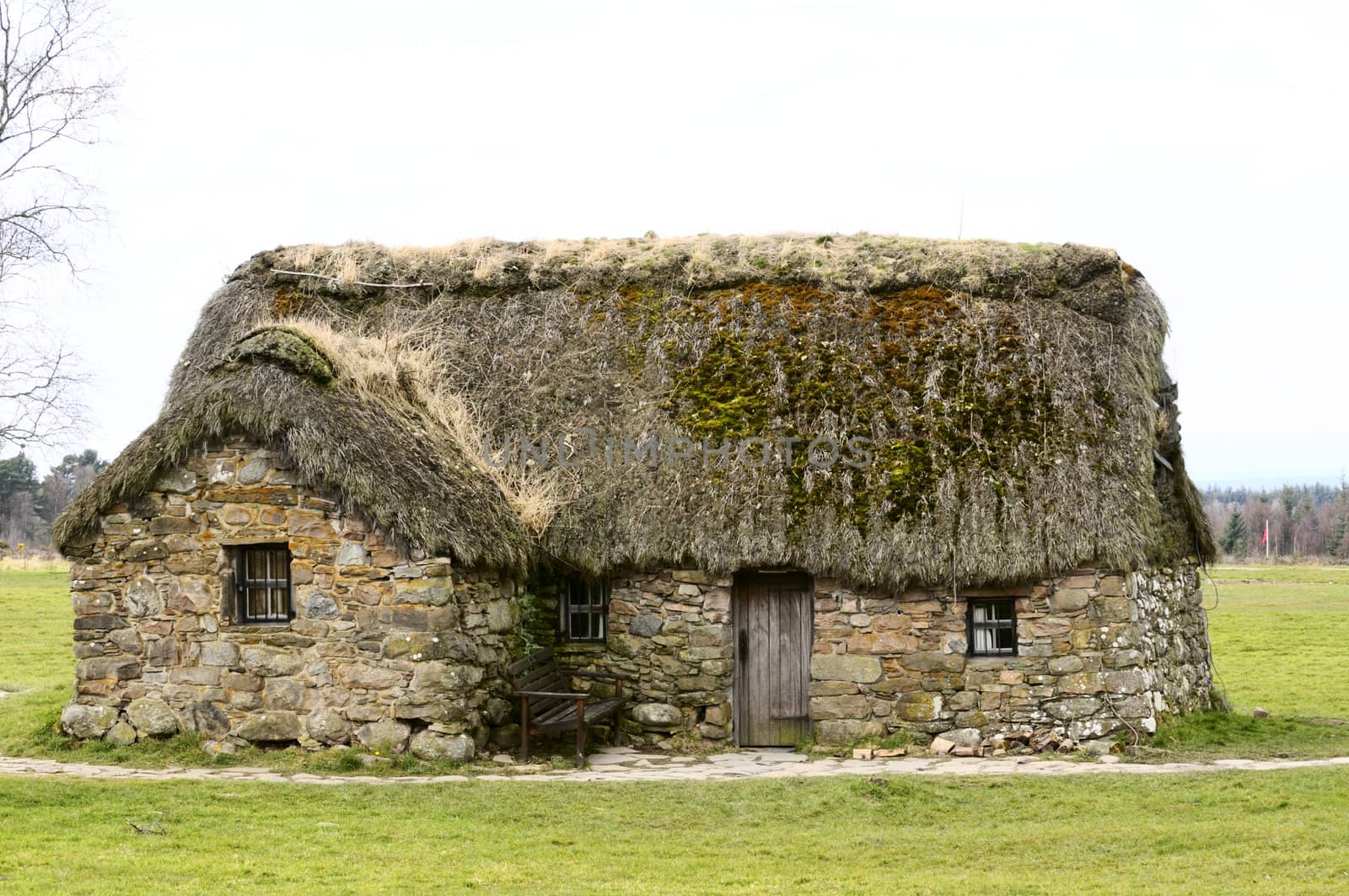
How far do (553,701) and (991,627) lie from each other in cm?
511

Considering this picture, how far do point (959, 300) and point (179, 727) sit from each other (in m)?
10.5

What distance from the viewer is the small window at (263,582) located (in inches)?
570

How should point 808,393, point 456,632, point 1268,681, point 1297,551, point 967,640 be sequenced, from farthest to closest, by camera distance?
1. point 1297,551
2. point 1268,681
3. point 808,393
4. point 967,640
5. point 456,632

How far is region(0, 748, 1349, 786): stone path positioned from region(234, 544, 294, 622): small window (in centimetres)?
172

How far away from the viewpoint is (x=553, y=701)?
15461 mm

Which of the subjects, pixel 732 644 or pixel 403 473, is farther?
pixel 732 644

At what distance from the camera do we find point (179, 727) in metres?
14.4

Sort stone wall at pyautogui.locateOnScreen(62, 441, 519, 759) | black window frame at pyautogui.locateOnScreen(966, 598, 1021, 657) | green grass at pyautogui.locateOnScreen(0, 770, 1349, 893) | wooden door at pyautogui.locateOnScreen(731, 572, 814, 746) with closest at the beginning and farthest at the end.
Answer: green grass at pyautogui.locateOnScreen(0, 770, 1349, 893), stone wall at pyautogui.locateOnScreen(62, 441, 519, 759), black window frame at pyautogui.locateOnScreen(966, 598, 1021, 657), wooden door at pyautogui.locateOnScreen(731, 572, 814, 746)

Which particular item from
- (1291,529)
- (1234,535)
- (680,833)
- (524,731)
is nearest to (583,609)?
(524,731)

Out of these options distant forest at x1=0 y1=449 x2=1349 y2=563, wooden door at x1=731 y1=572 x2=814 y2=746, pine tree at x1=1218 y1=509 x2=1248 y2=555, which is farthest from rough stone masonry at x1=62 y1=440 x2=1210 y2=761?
pine tree at x1=1218 y1=509 x2=1248 y2=555

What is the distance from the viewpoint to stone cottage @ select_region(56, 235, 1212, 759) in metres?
14.1

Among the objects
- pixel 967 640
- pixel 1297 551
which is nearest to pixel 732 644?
pixel 967 640

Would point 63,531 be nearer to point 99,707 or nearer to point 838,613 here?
point 99,707

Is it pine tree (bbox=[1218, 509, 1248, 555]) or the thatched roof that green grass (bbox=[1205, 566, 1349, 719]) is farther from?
pine tree (bbox=[1218, 509, 1248, 555])
